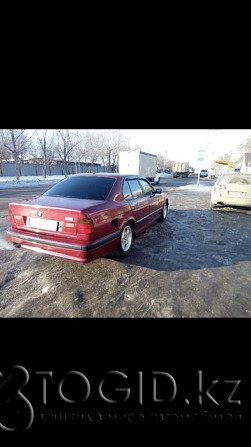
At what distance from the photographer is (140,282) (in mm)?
3172

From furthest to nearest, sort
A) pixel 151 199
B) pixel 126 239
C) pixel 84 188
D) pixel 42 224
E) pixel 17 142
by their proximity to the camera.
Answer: pixel 17 142 < pixel 151 199 < pixel 126 239 < pixel 84 188 < pixel 42 224

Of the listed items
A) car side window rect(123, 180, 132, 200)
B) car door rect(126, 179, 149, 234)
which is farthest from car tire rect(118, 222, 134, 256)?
car side window rect(123, 180, 132, 200)

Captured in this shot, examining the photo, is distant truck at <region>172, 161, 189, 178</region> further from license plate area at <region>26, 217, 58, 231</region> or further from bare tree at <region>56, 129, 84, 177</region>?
license plate area at <region>26, 217, 58, 231</region>

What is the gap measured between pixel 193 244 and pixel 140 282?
209 cm

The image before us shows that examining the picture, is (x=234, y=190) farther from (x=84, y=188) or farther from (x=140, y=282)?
(x=140, y=282)

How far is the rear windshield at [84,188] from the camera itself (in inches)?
142

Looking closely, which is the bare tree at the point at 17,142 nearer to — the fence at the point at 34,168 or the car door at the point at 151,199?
the fence at the point at 34,168

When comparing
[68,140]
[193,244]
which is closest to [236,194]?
[193,244]

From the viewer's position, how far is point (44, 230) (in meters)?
3.07

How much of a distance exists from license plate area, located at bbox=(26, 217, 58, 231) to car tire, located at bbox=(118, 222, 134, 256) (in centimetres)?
115

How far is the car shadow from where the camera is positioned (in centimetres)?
388
